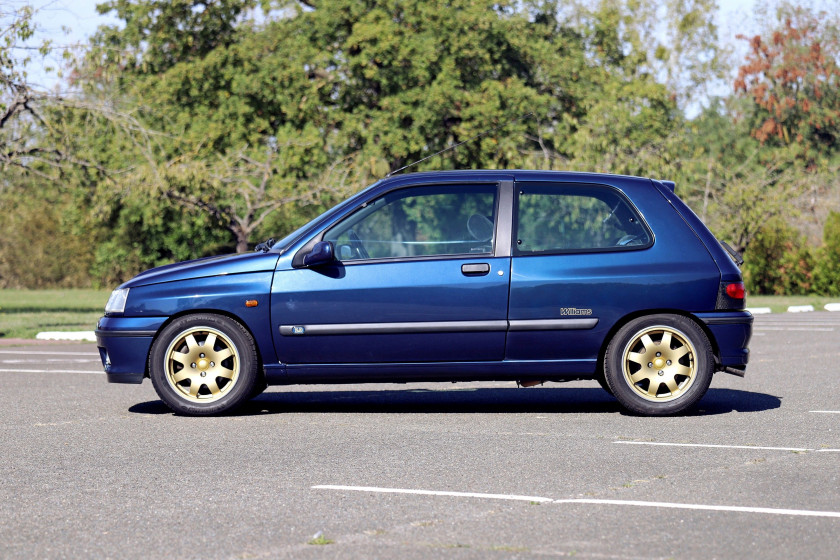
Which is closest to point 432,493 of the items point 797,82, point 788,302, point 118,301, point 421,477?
point 421,477

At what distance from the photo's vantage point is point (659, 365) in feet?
28.6

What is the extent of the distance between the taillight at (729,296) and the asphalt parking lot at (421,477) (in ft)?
2.69

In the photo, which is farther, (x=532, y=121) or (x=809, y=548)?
(x=532, y=121)

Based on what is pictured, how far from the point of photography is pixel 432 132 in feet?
116

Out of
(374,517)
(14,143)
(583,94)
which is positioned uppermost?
(583,94)

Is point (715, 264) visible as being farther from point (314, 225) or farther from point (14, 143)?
point (14, 143)

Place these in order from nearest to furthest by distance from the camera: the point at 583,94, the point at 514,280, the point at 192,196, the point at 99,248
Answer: the point at 514,280
the point at 192,196
the point at 583,94
the point at 99,248

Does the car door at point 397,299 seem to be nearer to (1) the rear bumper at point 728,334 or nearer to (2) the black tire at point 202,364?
(2) the black tire at point 202,364

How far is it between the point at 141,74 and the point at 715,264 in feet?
98.7

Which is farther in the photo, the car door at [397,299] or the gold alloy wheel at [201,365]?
the gold alloy wheel at [201,365]

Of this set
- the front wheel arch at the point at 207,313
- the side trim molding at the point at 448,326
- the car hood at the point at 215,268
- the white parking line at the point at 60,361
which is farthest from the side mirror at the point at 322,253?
the white parking line at the point at 60,361

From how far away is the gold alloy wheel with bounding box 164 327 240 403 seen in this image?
28.8ft

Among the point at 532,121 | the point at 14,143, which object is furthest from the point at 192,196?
the point at 532,121

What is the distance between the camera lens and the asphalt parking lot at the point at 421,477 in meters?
4.80
